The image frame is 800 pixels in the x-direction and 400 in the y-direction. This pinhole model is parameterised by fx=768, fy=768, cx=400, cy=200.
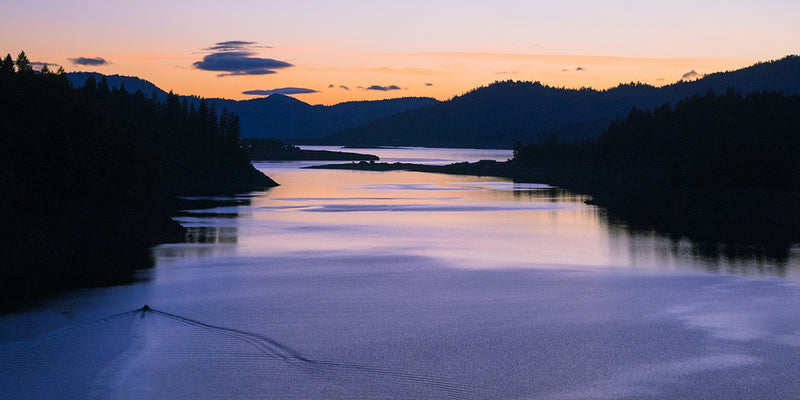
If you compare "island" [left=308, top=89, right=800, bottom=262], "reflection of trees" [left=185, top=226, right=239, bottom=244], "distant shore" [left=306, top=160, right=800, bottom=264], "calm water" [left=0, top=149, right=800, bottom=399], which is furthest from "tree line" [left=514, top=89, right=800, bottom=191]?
"reflection of trees" [left=185, top=226, right=239, bottom=244]

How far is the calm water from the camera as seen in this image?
17141 millimetres

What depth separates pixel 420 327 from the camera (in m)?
22.4

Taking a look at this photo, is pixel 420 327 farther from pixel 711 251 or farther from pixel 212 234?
pixel 212 234

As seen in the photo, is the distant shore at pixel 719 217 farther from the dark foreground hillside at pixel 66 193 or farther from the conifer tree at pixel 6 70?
the conifer tree at pixel 6 70

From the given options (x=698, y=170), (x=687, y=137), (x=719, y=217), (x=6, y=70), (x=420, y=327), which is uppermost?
(x=6, y=70)

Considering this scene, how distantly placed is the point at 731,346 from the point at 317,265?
19.1 metres

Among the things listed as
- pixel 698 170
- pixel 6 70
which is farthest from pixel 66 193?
pixel 698 170

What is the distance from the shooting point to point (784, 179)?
61.2m

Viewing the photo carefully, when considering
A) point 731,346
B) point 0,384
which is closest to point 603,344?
point 731,346

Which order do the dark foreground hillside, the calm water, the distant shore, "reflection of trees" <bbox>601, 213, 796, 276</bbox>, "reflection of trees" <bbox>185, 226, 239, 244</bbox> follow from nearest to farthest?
the calm water < the dark foreground hillside < "reflection of trees" <bbox>601, 213, 796, 276</bbox> < the distant shore < "reflection of trees" <bbox>185, 226, 239, 244</bbox>

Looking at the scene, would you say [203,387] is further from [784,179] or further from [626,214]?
[784,179]

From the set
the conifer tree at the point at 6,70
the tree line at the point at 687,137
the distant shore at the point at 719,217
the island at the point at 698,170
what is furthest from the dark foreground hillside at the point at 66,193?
the tree line at the point at 687,137

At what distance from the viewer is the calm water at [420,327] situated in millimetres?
17141

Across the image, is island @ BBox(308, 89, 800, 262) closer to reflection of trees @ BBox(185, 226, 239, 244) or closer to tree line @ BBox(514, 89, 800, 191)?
tree line @ BBox(514, 89, 800, 191)
